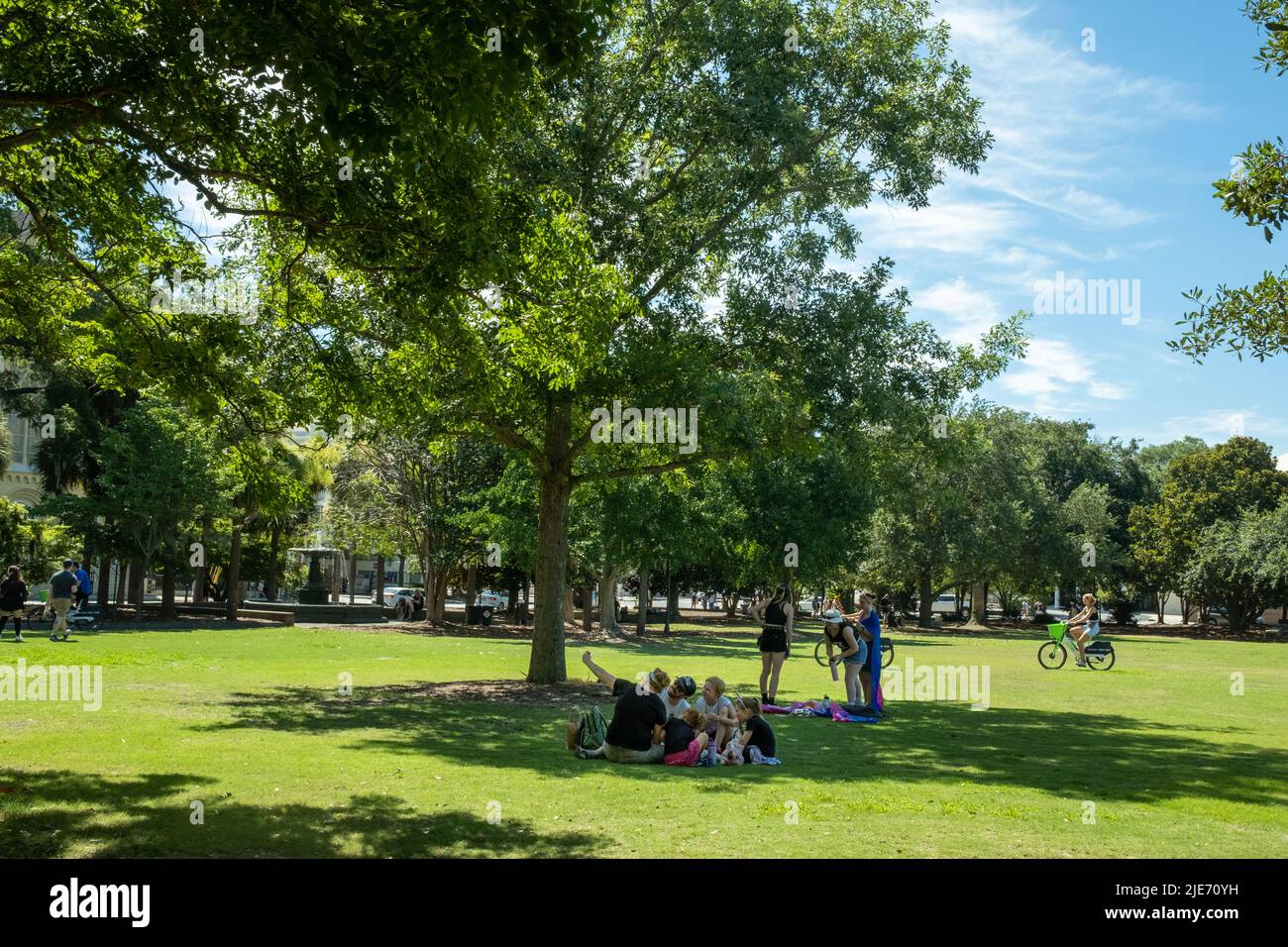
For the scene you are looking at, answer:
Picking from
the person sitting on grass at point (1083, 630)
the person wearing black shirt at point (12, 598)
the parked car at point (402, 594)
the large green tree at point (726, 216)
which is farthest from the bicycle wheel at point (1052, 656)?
the parked car at point (402, 594)

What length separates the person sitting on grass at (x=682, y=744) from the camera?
11.5 metres

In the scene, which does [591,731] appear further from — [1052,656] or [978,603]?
[978,603]

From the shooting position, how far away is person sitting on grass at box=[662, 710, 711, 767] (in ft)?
37.8

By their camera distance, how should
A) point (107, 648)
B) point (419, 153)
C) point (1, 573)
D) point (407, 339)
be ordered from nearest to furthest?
point (419, 153), point (407, 339), point (107, 648), point (1, 573)

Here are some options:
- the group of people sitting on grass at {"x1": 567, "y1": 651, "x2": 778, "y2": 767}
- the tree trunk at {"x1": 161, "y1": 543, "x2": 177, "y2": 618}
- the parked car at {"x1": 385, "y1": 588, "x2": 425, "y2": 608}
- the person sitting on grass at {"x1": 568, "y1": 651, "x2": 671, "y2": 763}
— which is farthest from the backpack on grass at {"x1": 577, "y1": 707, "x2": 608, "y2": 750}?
the parked car at {"x1": 385, "y1": 588, "x2": 425, "y2": 608}

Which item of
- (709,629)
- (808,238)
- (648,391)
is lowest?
(709,629)

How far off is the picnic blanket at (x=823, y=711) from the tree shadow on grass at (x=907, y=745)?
43 centimetres

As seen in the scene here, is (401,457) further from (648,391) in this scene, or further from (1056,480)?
(1056,480)

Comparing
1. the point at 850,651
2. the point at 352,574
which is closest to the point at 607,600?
the point at 850,651

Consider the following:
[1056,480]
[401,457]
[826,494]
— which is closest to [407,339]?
[401,457]

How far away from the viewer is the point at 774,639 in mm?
17375

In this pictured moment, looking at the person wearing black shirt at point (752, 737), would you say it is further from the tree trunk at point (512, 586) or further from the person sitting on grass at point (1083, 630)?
the tree trunk at point (512, 586)

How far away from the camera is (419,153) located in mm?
8898

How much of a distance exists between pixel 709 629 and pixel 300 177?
151 ft
